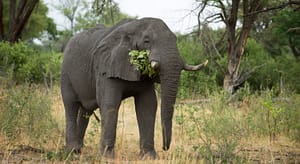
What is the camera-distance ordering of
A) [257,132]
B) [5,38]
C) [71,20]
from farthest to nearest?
[71,20] < [5,38] < [257,132]

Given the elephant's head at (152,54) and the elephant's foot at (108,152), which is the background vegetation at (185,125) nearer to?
the elephant's foot at (108,152)

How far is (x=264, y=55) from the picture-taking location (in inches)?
975

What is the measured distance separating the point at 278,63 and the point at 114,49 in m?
16.6

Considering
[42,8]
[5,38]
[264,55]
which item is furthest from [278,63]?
[42,8]

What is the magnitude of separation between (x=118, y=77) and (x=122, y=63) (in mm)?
211

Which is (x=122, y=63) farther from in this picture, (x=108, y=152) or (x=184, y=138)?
(x=184, y=138)

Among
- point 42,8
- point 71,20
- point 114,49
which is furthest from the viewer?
point 71,20

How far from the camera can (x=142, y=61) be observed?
748 centimetres

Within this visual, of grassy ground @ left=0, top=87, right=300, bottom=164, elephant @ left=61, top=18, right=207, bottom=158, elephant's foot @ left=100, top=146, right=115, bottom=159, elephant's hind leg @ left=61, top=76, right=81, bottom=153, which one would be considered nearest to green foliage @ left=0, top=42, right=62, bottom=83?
grassy ground @ left=0, top=87, right=300, bottom=164

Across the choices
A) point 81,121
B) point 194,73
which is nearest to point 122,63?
point 81,121

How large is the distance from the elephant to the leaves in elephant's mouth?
0.09 m

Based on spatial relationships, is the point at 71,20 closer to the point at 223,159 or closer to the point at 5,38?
the point at 5,38

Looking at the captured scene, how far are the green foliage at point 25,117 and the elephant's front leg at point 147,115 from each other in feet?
5.76

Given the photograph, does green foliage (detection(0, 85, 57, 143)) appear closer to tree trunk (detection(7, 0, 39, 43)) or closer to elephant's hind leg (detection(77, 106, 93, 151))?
elephant's hind leg (detection(77, 106, 93, 151))
